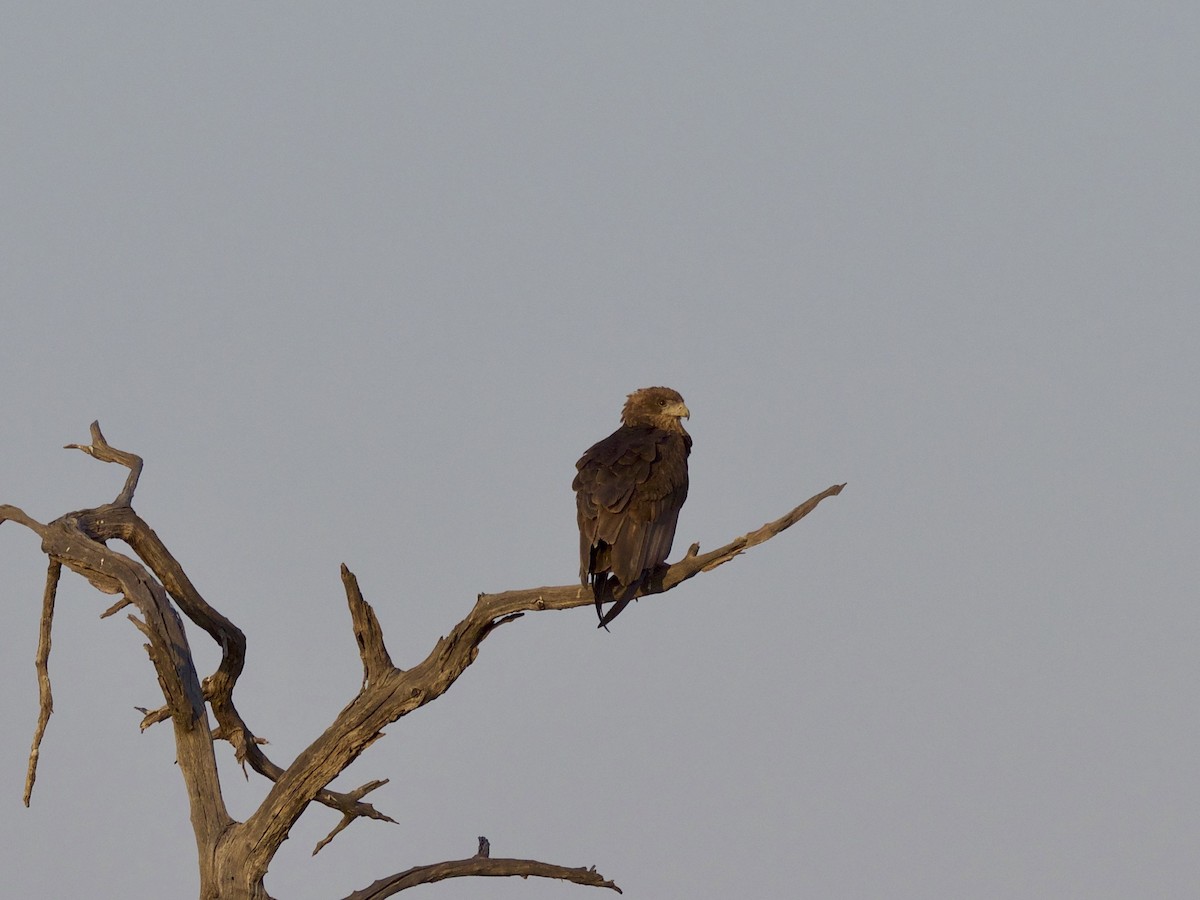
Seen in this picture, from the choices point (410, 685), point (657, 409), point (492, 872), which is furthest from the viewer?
point (657, 409)

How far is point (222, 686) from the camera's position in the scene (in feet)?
34.2

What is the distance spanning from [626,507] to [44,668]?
3873 millimetres

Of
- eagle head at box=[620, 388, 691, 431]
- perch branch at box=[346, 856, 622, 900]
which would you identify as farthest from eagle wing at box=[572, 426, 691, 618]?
perch branch at box=[346, 856, 622, 900]

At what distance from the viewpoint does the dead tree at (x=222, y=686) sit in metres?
9.22

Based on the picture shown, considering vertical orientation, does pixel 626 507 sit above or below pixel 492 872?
above

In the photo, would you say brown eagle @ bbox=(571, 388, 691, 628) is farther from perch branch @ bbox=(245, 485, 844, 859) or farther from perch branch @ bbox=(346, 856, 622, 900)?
perch branch @ bbox=(346, 856, 622, 900)

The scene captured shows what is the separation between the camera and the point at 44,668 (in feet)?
32.4

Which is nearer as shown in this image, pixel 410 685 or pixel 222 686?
pixel 410 685

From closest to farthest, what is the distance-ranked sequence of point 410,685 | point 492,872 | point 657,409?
point 410,685, point 492,872, point 657,409

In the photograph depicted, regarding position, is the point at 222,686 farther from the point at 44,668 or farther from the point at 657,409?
the point at 657,409

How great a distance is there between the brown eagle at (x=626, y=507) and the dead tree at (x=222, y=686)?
19 cm

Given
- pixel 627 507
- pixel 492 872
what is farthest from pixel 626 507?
pixel 492 872

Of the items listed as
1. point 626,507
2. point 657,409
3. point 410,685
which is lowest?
point 410,685

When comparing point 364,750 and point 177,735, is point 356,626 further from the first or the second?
point 177,735
